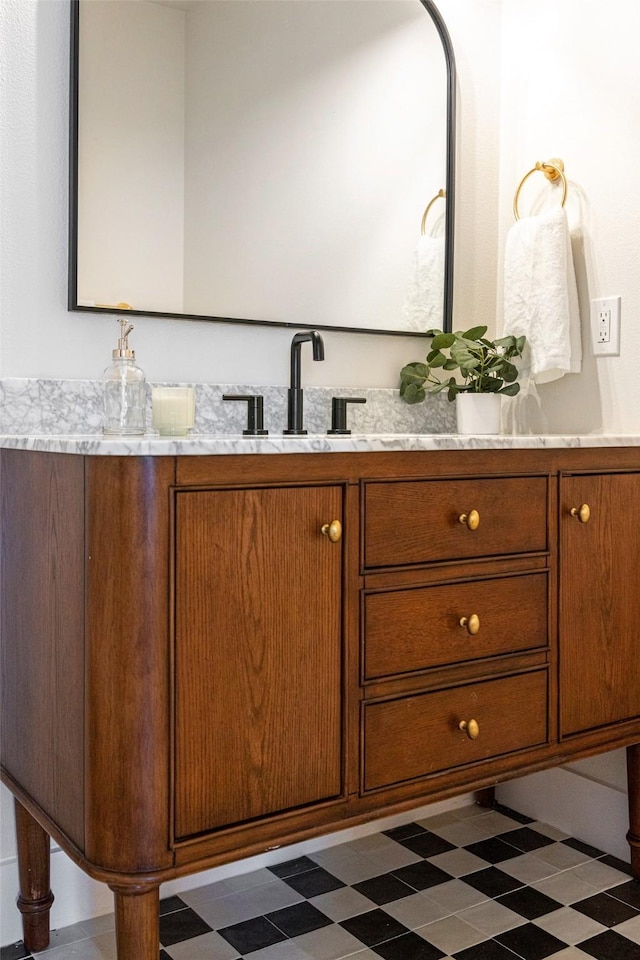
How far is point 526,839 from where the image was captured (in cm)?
203

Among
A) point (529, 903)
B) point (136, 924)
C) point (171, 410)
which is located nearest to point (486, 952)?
point (529, 903)

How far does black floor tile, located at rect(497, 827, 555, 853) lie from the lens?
2.00 m

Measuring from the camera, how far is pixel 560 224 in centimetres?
194

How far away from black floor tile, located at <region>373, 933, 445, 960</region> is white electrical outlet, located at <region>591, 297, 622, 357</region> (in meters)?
1.21

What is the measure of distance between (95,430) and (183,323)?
0.28 m

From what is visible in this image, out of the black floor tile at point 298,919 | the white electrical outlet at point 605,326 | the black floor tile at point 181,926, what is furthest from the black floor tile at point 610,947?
the white electrical outlet at point 605,326

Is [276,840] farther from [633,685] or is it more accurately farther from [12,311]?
[12,311]

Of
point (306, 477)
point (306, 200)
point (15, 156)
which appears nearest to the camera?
point (306, 477)

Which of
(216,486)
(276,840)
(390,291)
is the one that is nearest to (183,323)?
(390,291)

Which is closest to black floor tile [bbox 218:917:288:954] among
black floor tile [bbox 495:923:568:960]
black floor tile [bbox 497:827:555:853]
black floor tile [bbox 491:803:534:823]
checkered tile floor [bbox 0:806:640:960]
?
checkered tile floor [bbox 0:806:640:960]

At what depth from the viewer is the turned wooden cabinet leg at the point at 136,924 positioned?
1.16m

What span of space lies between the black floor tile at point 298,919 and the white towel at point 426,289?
1216 mm

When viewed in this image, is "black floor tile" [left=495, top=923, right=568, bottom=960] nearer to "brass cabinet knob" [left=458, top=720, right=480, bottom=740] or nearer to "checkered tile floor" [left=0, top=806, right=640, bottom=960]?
"checkered tile floor" [left=0, top=806, right=640, bottom=960]

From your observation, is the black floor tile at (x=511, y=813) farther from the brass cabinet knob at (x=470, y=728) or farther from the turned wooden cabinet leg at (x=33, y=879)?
the turned wooden cabinet leg at (x=33, y=879)
